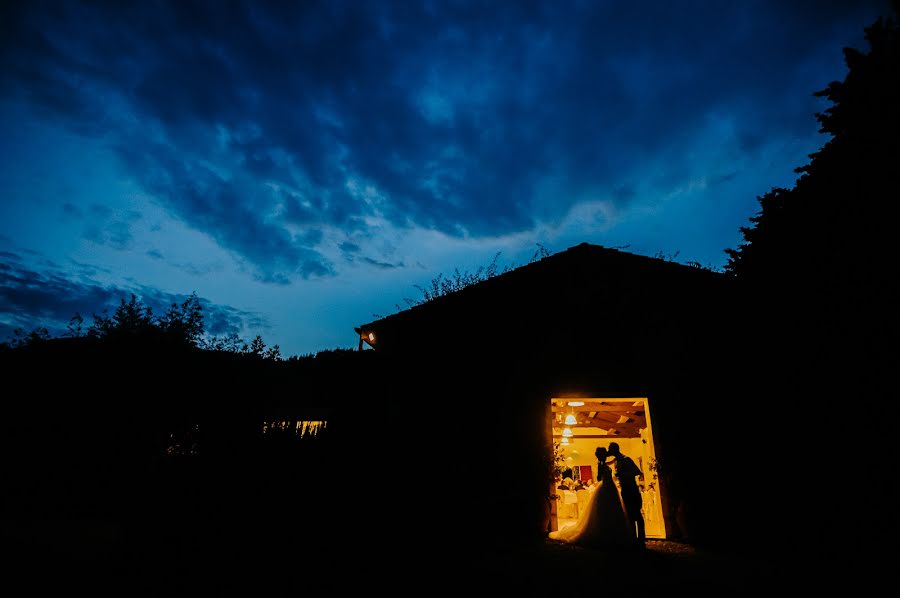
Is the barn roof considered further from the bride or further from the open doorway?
the bride

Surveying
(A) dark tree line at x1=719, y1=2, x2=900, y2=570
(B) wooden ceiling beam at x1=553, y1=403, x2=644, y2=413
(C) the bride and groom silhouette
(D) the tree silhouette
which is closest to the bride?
(C) the bride and groom silhouette

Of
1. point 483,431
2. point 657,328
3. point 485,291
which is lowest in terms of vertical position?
point 483,431

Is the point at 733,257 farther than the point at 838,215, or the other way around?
the point at 733,257

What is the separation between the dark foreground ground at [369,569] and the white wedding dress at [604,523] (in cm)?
61

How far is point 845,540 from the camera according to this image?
620 cm

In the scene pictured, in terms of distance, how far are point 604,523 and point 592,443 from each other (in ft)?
24.0

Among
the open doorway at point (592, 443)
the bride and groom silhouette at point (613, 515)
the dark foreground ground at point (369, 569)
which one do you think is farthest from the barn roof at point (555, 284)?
the dark foreground ground at point (369, 569)

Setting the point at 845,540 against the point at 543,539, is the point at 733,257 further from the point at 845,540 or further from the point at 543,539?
the point at 543,539

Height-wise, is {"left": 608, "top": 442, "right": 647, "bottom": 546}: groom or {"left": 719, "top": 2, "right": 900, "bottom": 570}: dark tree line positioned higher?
{"left": 719, "top": 2, "right": 900, "bottom": 570}: dark tree line

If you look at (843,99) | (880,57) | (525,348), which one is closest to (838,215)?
(843,99)

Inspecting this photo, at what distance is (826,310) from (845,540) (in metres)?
3.91

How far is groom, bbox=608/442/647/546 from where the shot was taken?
7.16 meters

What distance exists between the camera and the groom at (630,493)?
23.5ft

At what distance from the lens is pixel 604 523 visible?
7.37 meters
